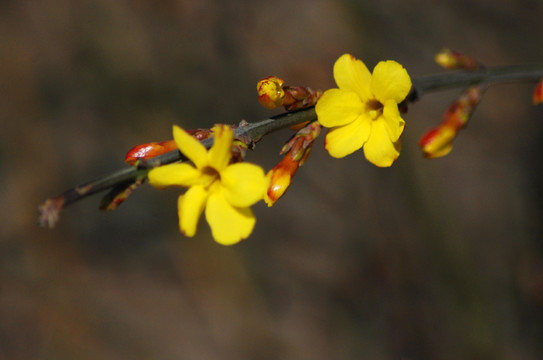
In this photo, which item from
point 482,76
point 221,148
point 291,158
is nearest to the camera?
point 221,148

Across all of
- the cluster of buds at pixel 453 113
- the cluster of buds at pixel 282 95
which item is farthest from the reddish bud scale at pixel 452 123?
the cluster of buds at pixel 282 95

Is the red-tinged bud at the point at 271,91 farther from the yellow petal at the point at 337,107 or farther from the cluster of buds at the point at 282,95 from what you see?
the yellow petal at the point at 337,107

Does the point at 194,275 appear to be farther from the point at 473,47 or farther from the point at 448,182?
the point at 473,47

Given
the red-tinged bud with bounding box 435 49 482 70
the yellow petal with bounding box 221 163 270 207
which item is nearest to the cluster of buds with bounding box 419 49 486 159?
the red-tinged bud with bounding box 435 49 482 70

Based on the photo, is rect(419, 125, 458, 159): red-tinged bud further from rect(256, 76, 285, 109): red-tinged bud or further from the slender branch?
rect(256, 76, 285, 109): red-tinged bud

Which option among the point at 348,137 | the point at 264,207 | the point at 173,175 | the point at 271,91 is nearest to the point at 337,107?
the point at 348,137

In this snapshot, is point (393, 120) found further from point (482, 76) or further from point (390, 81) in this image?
point (482, 76)
